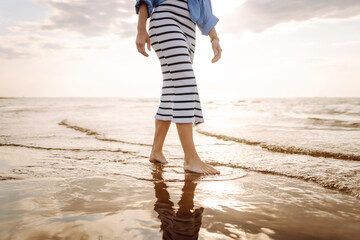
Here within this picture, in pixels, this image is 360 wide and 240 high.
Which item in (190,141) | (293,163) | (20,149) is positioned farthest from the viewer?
(20,149)

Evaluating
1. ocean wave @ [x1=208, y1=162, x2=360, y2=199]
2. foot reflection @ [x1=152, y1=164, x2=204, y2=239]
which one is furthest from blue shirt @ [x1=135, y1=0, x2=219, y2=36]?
foot reflection @ [x1=152, y1=164, x2=204, y2=239]

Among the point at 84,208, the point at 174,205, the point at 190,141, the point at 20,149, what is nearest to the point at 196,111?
the point at 190,141

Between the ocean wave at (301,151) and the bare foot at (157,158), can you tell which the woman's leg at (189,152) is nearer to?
the bare foot at (157,158)

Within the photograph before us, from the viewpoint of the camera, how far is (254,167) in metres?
2.39

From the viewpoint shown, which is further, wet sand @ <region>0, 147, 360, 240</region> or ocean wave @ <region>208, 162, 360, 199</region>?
ocean wave @ <region>208, 162, 360, 199</region>

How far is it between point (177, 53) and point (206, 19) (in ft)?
1.50

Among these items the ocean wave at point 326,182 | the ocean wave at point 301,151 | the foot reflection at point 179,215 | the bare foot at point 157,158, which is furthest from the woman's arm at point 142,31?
the ocean wave at point 301,151

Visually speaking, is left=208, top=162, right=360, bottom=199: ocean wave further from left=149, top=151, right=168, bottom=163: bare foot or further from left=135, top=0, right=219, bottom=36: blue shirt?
left=135, top=0, right=219, bottom=36: blue shirt

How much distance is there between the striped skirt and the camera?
227cm

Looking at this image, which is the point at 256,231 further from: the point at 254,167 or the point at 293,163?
the point at 293,163

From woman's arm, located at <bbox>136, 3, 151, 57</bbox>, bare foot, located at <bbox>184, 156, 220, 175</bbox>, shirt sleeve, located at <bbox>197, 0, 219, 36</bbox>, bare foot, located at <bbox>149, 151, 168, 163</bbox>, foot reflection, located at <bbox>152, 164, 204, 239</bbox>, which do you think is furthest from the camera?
bare foot, located at <bbox>149, 151, 168, 163</bbox>

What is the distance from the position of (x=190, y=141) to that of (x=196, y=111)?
0.82 ft

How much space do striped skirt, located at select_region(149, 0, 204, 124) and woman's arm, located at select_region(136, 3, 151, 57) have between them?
0.07 metres

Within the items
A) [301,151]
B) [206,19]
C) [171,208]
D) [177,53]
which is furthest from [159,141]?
[301,151]
